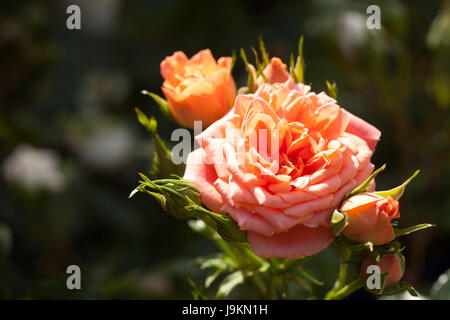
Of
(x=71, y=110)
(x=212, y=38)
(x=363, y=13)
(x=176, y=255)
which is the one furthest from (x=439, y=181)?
(x=71, y=110)

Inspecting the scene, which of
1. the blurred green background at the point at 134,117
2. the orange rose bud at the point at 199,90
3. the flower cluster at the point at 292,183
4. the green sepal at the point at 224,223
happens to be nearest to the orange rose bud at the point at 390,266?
the flower cluster at the point at 292,183

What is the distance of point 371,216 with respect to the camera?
0.50 metres

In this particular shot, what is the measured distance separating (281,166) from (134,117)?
1.17 m

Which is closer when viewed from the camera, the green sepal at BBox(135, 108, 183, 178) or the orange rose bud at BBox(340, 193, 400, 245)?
the orange rose bud at BBox(340, 193, 400, 245)

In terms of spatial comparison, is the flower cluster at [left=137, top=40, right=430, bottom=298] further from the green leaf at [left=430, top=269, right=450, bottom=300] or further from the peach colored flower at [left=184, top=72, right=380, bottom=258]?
the green leaf at [left=430, top=269, right=450, bottom=300]

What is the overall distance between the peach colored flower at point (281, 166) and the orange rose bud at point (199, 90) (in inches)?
2.3

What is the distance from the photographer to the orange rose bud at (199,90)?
615 mm

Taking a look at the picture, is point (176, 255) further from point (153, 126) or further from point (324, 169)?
point (324, 169)

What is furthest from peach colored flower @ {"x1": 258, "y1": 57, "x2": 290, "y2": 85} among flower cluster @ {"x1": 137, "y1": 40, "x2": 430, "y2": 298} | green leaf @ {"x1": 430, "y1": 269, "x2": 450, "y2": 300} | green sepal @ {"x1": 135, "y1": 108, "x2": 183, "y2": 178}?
green leaf @ {"x1": 430, "y1": 269, "x2": 450, "y2": 300}

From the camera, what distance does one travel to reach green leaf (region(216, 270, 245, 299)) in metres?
0.66

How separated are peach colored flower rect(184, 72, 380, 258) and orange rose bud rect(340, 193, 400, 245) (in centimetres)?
2

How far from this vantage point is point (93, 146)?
1.52 meters

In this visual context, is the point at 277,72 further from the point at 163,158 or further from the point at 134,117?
the point at 134,117

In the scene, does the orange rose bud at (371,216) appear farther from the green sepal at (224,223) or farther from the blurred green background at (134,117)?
the blurred green background at (134,117)
